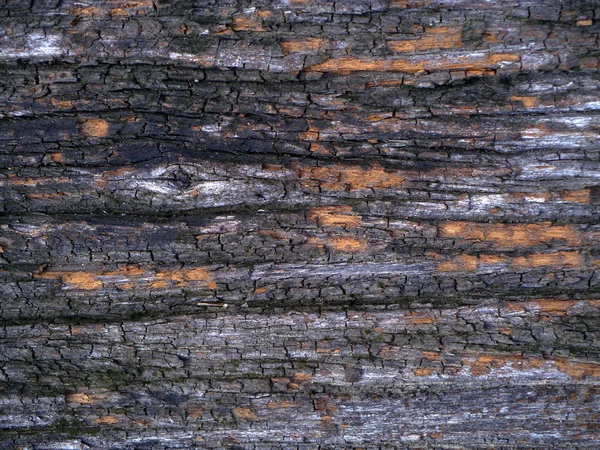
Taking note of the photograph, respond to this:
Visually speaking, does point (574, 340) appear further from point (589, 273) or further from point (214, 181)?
point (214, 181)

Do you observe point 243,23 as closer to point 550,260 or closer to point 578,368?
point 550,260

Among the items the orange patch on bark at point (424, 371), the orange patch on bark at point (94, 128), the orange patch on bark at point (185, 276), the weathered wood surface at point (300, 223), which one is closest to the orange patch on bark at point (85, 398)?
the weathered wood surface at point (300, 223)

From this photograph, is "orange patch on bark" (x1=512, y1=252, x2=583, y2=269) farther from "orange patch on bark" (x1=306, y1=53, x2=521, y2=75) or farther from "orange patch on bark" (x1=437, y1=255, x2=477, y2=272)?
"orange patch on bark" (x1=306, y1=53, x2=521, y2=75)

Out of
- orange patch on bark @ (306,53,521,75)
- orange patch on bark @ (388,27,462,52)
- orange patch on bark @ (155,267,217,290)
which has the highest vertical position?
orange patch on bark @ (388,27,462,52)

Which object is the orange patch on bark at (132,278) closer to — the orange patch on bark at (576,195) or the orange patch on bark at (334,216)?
the orange patch on bark at (334,216)

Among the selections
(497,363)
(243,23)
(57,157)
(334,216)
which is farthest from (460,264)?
(57,157)

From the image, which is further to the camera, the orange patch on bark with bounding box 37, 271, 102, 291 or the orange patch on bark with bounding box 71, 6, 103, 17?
the orange patch on bark with bounding box 37, 271, 102, 291

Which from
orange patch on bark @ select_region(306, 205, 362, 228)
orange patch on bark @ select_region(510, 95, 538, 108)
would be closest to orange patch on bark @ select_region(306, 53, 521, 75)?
orange patch on bark @ select_region(510, 95, 538, 108)

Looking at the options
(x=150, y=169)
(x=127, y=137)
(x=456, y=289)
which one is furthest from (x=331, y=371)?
(x=127, y=137)
